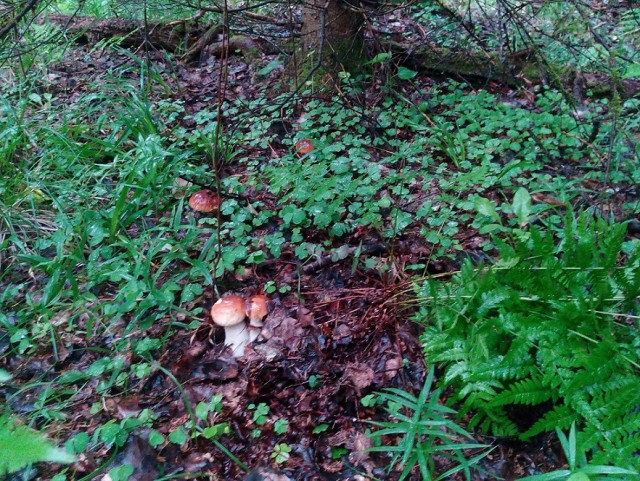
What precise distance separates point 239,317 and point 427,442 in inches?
45.1

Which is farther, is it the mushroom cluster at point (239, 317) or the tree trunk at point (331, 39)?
the tree trunk at point (331, 39)

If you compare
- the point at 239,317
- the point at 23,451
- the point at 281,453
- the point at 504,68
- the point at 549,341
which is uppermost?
the point at 504,68

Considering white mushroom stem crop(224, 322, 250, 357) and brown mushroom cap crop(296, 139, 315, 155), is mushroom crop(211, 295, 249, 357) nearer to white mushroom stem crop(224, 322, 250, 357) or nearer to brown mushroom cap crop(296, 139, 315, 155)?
white mushroom stem crop(224, 322, 250, 357)

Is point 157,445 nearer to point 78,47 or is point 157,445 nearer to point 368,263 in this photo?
point 368,263

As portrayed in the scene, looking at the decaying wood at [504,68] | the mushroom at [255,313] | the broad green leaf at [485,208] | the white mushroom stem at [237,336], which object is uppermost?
the decaying wood at [504,68]

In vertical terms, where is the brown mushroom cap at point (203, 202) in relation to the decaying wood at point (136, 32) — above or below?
below

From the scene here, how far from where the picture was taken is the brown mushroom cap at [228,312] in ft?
8.36

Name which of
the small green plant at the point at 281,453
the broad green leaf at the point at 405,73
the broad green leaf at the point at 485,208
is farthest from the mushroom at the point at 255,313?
the broad green leaf at the point at 405,73

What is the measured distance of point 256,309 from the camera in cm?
260

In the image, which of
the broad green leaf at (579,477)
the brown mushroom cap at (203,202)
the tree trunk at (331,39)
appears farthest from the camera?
the tree trunk at (331,39)

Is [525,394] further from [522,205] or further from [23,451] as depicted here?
[23,451]

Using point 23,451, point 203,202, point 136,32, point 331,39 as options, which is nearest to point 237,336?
point 203,202

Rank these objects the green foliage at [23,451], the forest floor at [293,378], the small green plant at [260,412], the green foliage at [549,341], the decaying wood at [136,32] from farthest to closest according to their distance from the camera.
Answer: the decaying wood at [136,32] < the small green plant at [260,412] < the forest floor at [293,378] < the green foliage at [549,341] < the green foliage at [23,451]

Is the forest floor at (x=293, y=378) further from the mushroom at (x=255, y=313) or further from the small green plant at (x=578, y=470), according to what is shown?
the small green plant at (x=578, y=470)
